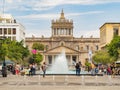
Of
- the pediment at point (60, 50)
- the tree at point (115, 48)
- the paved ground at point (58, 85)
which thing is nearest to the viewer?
the paved ground at point (58, 85)

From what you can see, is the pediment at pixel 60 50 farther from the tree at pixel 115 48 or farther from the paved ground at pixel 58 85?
the paved ground at pixel 58 85

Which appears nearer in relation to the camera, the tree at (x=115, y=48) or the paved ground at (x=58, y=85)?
the paved ground at (x=58, y=85)

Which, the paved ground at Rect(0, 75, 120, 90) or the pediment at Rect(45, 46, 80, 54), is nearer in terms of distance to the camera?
the paved ground at Rect(0, 75, 120, 90)

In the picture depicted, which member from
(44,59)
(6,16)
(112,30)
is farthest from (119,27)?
(44,59)

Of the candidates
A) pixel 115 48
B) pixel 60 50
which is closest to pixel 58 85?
pixel 115 48

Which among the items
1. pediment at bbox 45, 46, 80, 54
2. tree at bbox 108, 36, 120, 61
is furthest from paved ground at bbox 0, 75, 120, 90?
pediment at bbox 45, 46, 80, 54

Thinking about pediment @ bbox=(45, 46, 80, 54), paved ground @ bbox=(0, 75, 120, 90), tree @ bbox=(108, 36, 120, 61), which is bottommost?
paved ground @ bbox=(0, 75, 120, 90)

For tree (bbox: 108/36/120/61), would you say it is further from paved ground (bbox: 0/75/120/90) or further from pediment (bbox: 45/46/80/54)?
pediment (bbox: 45/46/80/54)

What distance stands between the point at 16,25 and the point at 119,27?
27315mm

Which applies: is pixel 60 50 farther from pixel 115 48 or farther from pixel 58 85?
pixel 58 85

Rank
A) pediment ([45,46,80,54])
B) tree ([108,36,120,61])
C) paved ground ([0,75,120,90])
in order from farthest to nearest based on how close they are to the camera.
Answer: pediment ([45,46,80,54])
tree ([108,36,120,61])
paved ground ([0,75,120,90])

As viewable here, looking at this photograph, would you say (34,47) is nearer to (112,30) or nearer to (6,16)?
(6,16)

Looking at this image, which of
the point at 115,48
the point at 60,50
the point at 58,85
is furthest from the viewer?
the point at 60,50

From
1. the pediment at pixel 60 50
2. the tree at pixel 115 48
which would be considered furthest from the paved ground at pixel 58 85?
the pediment at pixel 60 50
